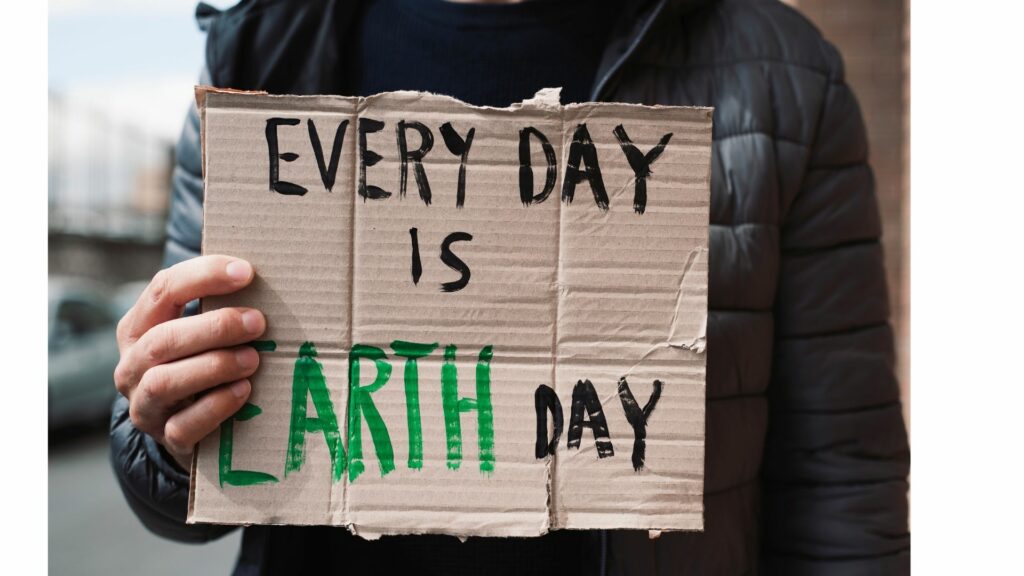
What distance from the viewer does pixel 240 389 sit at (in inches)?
42.8

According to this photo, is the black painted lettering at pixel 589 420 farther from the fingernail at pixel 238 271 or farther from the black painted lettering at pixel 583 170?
the fingernail at pixel 238 271

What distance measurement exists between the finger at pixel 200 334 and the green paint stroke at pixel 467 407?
0.23m

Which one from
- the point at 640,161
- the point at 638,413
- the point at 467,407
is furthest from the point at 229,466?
the point at 640,161

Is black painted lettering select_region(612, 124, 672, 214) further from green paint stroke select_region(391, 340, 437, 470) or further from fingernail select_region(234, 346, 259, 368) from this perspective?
fingernail select_region(234, 346, 259, 368)

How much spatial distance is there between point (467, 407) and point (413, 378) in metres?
0.08

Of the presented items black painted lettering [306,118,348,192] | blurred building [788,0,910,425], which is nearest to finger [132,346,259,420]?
black painted lettering [306,118,348,192]

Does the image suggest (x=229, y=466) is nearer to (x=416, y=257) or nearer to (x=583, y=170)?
(x=416, y=257)

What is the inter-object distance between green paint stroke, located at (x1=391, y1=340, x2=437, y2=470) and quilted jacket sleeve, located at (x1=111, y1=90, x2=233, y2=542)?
0.44m

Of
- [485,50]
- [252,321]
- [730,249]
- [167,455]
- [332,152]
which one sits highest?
Answer: [485,50]

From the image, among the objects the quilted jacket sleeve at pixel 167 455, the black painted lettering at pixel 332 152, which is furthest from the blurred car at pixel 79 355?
the black painted lettering at pixel 332 152

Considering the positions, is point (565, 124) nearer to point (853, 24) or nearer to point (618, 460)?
point (618, 460)

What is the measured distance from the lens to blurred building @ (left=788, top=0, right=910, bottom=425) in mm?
3686

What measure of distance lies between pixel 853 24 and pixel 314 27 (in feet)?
9.42

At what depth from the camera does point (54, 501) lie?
6844 millimetres
